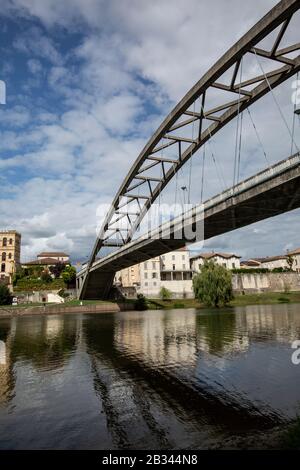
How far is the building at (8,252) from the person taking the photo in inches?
4210

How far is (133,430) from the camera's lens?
8.57 meters

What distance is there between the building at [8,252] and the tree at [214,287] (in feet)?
224

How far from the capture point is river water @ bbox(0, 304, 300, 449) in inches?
326

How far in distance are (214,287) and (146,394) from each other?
4835 cm

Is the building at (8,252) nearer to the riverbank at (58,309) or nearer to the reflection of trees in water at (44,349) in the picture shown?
the riverbank at (58,309)

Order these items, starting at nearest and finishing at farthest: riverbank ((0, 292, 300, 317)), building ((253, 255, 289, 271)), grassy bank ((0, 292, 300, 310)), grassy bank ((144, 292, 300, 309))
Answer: riverbank ((0, 292, 300, 317)), grassy bank ((0, 292, 300, 310)), grassy bank ((144, 292, 300, 309)), building ((253, 255, 289, 271))

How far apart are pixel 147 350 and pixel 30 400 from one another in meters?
9.75

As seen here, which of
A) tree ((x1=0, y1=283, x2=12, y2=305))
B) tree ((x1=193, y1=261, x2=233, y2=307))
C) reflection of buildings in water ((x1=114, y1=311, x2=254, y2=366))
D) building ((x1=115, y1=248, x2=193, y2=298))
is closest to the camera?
reflection of buildings in water ((x1=114, y1=311, x2=254, y2=366))

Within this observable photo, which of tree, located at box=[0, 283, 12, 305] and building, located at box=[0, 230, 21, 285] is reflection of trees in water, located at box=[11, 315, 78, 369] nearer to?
tree, located at box=[0, 283, 12, 305]

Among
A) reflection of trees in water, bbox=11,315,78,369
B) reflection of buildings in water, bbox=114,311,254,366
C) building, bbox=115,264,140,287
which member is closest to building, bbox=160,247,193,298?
building, bbox=115,264,140,287

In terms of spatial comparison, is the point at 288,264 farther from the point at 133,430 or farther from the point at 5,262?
the point at 133,430

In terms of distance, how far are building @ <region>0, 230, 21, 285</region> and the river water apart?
304ft

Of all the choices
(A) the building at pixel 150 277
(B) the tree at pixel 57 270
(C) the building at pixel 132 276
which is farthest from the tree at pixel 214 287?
A: (B) the tree at pixel 57 270
